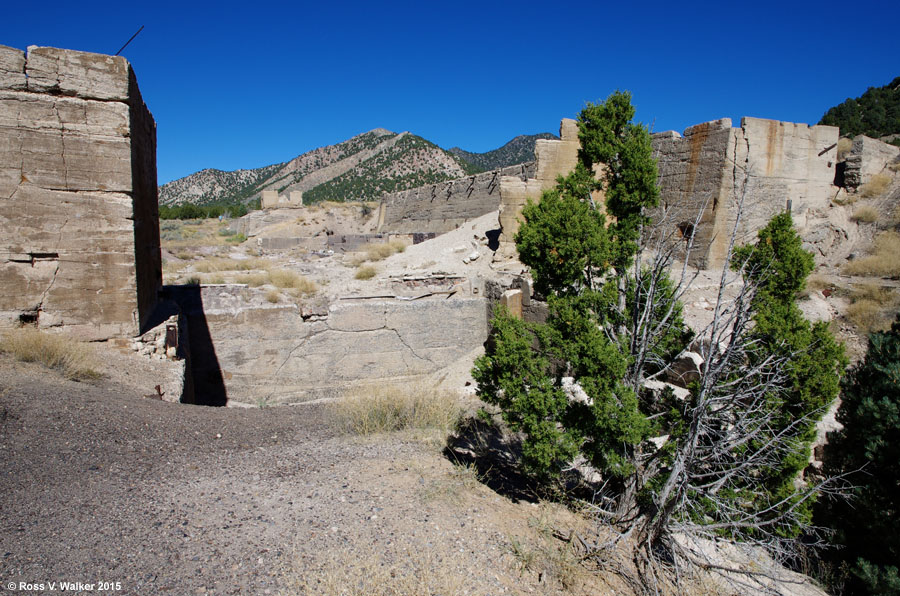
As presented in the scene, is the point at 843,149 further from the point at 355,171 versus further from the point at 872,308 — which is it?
the point at 355,171

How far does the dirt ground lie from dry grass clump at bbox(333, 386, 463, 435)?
390 mm

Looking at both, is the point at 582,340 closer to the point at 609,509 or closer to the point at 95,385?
the point at 609,509

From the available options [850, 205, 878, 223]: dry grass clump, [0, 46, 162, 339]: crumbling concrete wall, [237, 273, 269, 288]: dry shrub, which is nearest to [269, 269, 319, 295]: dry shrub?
[237, 273, 269, 288]: dry shrub

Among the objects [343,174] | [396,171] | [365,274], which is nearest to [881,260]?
[365,274]

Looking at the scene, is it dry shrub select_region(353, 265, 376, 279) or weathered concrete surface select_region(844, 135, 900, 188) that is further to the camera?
dry shrub select_region(353, 265, 376, 279)

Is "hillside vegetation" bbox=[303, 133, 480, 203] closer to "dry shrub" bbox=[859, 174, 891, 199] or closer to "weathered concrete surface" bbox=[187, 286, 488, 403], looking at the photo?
"dry shrub" bbox=[859, 174, 891, 199]

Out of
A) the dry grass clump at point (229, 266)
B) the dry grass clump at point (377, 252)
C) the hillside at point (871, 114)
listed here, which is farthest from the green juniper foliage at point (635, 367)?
the hillside at point (871, 114)

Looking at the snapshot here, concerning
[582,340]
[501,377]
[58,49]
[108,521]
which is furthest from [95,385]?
[582,340]

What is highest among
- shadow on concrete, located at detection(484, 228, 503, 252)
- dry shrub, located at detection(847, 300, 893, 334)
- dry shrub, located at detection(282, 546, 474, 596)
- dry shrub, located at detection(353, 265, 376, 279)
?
shadow on concrete, located at detection(484, 228, 503, 252)

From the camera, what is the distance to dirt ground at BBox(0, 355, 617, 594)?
259 centimetres

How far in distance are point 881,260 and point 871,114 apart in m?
18.9

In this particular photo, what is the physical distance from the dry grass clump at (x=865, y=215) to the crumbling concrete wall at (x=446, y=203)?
769cm

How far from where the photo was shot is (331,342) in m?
7.92

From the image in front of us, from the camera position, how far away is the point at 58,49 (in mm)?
5078
